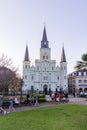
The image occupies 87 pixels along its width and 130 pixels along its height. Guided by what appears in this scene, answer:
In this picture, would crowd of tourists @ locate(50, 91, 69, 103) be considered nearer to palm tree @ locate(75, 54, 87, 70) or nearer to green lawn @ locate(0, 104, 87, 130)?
palm tree @ locate(75, 54, 87, 70)

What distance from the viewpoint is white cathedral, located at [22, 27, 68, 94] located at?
8452cm

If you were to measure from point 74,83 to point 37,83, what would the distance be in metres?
18.3

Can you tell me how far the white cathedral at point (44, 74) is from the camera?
84.5 metres

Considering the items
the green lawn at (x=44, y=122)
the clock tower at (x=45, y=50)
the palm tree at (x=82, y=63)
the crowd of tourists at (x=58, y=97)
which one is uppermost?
the clock tower at (x=45, y=50)

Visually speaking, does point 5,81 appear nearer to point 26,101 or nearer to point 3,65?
point 3,65

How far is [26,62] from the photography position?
85.4m

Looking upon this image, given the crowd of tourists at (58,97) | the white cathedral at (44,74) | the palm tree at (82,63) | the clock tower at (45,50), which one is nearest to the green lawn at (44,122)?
the palm tree at (82,63)

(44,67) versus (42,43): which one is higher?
(42,43)

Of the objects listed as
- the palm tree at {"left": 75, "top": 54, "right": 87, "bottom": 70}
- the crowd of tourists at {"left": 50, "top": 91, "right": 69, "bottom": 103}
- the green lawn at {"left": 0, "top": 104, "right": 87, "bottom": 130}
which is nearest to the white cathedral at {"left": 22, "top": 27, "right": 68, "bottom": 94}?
the crowd of tourists at {"left": 50, "top": 91, "right": 69, "bottom": 103}

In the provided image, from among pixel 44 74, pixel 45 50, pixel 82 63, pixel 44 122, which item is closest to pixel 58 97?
pixel 82 63

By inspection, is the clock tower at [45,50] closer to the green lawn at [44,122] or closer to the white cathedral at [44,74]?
the white cathedral at [44,74]

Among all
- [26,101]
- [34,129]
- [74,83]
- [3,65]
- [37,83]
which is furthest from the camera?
[74,83]

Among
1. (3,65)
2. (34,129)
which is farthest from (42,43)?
(34,129)

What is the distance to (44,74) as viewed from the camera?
281 ft
